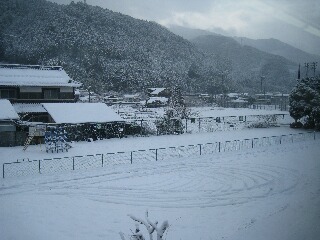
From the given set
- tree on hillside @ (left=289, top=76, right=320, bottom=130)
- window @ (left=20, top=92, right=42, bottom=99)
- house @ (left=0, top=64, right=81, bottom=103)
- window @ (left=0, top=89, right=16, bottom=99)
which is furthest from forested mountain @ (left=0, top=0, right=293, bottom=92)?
tree on hillside @ (left=289, top=76, right=320, bottom=130)

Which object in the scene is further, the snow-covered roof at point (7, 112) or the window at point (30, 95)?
the window at point (30, 95)

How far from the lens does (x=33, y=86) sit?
30.5 metres

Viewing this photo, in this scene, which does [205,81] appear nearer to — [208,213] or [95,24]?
[95,24]

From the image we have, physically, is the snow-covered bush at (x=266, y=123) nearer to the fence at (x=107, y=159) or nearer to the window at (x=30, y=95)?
the fence at (x=107, y=159)

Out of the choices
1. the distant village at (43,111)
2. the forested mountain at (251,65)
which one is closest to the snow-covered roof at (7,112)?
the distant village at (43,111)

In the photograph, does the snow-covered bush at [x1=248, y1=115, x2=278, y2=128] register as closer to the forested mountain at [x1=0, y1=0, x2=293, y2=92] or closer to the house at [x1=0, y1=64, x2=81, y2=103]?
the house at [x1=0, y1=64, x2=81, y2=103]

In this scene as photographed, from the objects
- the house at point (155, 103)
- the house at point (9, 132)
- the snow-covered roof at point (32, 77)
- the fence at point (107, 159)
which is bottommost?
the fence at point (107, 159)

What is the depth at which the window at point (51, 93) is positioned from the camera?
31.1 meters

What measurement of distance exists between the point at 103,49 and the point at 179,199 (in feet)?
315

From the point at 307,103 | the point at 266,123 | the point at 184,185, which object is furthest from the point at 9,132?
the point at 307,103

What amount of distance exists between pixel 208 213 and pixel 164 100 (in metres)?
53.1

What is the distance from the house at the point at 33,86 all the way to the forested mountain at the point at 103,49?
143 feet

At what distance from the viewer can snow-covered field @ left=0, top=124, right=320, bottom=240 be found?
28.5 ft

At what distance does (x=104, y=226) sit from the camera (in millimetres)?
9164
